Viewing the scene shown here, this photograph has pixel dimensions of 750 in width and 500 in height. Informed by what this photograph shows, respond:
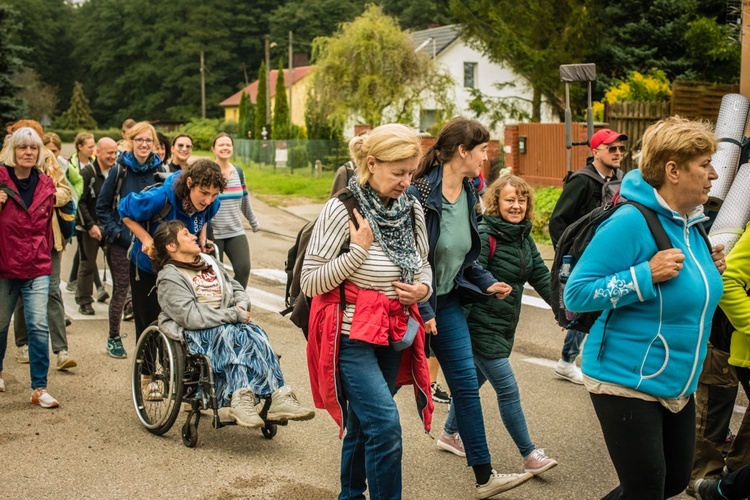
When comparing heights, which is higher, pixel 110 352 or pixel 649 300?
pixel 649 300

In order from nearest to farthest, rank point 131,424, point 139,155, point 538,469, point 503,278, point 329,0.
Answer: point 538,469
point 503,278
point 131,424
point 139,155
point 329,0

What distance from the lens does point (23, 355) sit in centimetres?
825

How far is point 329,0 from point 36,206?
87.4m

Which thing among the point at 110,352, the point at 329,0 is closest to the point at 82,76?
the point at 329,0

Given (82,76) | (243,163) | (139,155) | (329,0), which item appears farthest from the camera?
(82,76)

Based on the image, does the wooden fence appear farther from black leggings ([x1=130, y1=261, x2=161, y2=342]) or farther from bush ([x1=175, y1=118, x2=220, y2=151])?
bush ([x1=175, y1=118, x2=220, y2=151])

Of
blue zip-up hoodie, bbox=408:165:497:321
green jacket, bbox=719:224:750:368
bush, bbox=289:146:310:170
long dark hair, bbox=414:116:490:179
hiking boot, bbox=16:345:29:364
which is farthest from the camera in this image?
bush, bbox=289:146:310:170

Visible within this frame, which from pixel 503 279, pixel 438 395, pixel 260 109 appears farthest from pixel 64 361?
pixel 260 109

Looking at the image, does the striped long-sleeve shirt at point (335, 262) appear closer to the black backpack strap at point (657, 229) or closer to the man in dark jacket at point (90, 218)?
the black backpack strap at point (657, 229)

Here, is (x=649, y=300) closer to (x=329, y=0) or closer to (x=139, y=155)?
(x=139, y=155)

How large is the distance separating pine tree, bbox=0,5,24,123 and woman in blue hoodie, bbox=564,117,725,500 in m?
32.8

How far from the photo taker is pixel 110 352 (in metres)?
8.38

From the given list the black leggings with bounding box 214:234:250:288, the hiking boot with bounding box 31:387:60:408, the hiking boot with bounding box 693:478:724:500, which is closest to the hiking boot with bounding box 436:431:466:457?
the hiking boot with bounding box 693:478:724:500

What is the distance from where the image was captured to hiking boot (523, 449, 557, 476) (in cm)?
529
